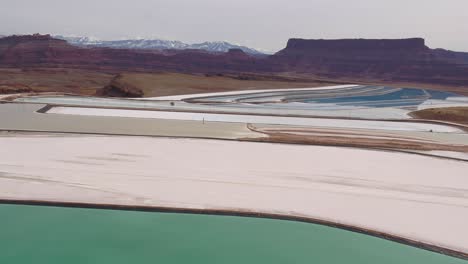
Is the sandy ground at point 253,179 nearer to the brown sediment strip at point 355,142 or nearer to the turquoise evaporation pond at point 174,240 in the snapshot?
the turquoise evaporation pond at point 174,240

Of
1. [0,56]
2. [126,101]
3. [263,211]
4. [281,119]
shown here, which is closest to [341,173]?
[263,211]

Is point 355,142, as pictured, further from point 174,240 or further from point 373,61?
point 373,61

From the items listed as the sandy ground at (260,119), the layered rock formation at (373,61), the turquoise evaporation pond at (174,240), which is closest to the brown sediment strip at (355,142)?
the sandy ground at (260,119)

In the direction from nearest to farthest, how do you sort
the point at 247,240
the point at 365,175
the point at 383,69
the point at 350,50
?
the point at 247,240 < the point at 365,175 < the point at 383,69 < the point at 350,50

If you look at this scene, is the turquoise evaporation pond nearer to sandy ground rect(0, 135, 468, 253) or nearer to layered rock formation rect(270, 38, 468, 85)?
sandy ground rect(0, 135, 468, 253)

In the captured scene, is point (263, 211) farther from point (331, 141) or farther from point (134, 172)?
point (331, 141)
